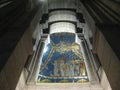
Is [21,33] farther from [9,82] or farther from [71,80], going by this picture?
[71,80]

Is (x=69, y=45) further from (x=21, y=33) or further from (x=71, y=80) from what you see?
(x=21, y=33)

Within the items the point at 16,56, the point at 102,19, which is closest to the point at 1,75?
the point at 16,56

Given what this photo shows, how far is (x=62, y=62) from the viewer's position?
12273mm

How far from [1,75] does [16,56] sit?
50.9 inches

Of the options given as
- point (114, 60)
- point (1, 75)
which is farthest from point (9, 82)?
point (114, 60)

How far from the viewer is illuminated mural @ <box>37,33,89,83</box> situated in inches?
408

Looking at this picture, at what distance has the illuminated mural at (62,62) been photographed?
10.4m

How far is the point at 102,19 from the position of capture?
8.41 metres

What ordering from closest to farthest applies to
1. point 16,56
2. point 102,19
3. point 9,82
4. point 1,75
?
point 1,75
point 9,82
point 16,56
point 102,19

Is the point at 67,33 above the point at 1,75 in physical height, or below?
below

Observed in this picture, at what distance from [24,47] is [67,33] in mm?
9277

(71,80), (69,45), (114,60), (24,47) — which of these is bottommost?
(69,45)

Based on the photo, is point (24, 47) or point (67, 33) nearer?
point (24, 47)

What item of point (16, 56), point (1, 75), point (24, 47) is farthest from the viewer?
point (24, 47)
